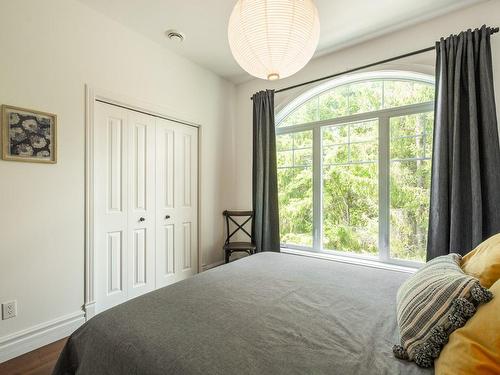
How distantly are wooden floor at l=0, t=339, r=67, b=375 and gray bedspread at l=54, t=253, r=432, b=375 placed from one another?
0.88 meters

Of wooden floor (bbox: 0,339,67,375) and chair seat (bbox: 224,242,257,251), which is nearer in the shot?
wooden floor (bbox: 0,339,67,375)

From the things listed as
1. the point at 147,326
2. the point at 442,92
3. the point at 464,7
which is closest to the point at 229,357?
the point at 147,326

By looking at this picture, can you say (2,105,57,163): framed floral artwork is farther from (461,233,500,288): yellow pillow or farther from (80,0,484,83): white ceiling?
(461,233,500,288): yellow pillow

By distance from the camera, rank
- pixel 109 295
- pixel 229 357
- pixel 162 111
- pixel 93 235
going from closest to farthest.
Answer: pixel 229 357 < pixel 93 235 < pixel 109 295 < pixel 162 111

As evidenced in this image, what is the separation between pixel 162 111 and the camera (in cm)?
282

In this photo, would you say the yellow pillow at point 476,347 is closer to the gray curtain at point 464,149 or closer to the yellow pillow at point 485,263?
the yellow pillow at point 485,263

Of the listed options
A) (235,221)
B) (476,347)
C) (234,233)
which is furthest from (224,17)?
(476,347)

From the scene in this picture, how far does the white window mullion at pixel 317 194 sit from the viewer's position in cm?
308

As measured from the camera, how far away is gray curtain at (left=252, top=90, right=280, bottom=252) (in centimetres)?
316

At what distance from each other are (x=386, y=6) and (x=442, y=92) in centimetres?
89

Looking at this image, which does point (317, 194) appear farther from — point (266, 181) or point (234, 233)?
point (234, 233)

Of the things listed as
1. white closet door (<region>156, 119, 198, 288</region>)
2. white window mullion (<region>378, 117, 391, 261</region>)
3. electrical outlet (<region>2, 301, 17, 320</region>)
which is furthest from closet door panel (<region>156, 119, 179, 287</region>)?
white window mullion (<region>378, 117, 391, 261</region>)

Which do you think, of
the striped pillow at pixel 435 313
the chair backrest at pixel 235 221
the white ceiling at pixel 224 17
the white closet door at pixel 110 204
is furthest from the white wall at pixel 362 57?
the striped pillow at pixel 435 313

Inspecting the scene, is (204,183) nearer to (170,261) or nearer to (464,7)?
(170,261)
